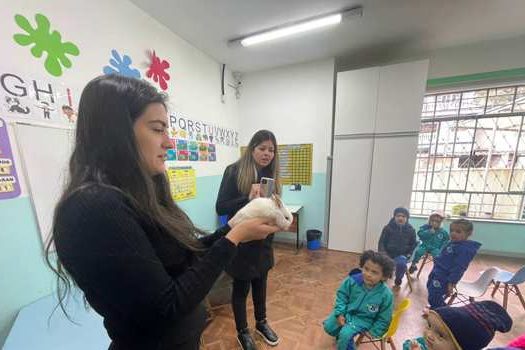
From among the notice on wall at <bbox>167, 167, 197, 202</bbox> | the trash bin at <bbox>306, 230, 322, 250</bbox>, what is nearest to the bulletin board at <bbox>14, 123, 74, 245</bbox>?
the notice on wall at <bbox>167, 167, 197, 202</bbox>

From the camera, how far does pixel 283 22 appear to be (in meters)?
2.03

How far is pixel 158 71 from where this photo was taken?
2.00m

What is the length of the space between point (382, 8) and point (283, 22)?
0.89 m

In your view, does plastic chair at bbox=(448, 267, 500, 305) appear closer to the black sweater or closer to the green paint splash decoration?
the black sweater

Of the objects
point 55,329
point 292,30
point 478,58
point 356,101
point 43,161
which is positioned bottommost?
point 55,329

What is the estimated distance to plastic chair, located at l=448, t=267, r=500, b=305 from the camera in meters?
1.64

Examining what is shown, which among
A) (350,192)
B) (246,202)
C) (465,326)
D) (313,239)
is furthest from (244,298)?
(350,192)

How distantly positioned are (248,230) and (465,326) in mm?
924

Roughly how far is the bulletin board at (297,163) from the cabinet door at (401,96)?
0.96 m

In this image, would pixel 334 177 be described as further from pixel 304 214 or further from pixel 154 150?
pixel 154 150

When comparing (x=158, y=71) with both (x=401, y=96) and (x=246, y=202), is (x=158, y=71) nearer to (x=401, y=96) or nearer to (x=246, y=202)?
(x=246, y=202)

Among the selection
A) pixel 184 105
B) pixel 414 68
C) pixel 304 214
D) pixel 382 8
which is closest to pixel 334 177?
pixel 304 214

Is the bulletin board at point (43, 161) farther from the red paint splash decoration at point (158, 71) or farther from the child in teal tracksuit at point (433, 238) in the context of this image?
the child in teal tracksuit at point (433, 238)

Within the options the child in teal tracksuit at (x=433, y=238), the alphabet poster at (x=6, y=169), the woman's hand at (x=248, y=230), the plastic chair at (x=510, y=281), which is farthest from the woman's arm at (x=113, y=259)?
the child in teal tracksuit at (x=433, y=238)
